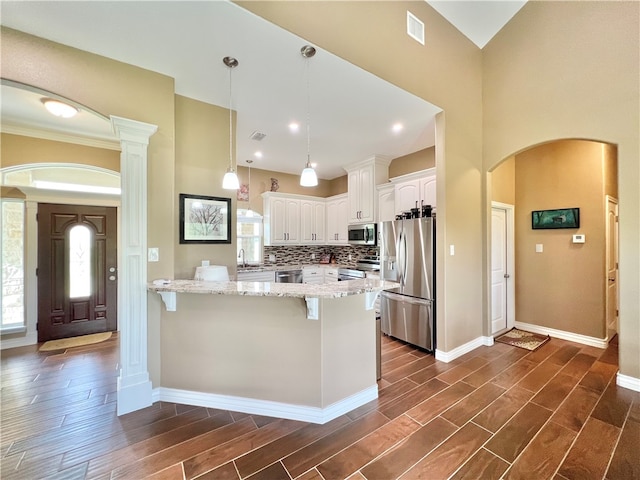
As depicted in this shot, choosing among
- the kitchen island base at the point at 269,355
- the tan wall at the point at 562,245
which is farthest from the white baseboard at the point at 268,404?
the tan wall at the point at 562,245

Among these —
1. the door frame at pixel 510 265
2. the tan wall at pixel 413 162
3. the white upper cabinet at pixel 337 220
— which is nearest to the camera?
the door frame at pixel 510 265

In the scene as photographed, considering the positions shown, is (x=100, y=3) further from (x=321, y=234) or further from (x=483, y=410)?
(x=321, y=234)

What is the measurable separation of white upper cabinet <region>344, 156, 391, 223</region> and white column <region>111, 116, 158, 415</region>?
3.63m

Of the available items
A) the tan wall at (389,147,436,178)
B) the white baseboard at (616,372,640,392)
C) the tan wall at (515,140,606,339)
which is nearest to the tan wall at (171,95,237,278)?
the tan wall at (389,147,436,178)

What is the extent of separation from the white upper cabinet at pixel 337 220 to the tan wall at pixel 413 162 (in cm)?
116

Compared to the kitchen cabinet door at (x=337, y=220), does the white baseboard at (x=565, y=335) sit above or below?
below

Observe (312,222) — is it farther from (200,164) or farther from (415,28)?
(415,28)

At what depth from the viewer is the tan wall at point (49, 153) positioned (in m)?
3.28

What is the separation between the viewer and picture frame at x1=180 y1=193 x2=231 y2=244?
2.89 meters

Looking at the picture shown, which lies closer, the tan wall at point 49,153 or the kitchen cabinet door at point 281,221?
the tan wall at point 49,153

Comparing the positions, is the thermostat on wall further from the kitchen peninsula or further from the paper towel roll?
the paper towel roll

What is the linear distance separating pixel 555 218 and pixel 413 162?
2.31 m

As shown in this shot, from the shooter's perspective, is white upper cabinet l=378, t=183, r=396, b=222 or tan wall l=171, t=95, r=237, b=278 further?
white upper cabinet l=378, t=183, r=396, b=222

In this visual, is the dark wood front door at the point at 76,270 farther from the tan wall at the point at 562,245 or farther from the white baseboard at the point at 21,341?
the tan wall at the point at 562,245
